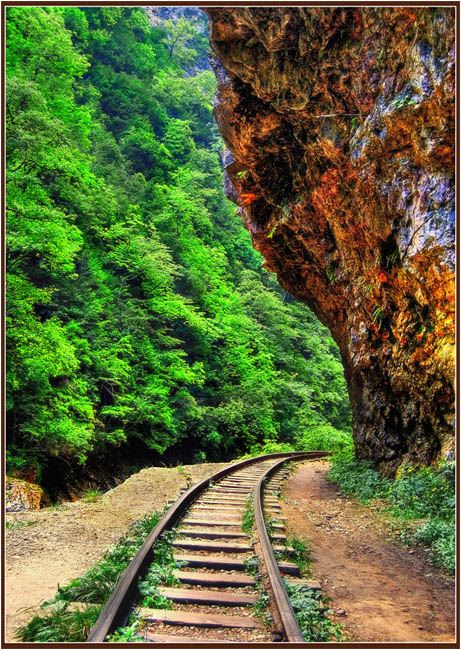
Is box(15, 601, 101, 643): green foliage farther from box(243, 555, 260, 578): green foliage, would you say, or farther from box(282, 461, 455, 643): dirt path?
box(282, 461, 455, 643): dirt path

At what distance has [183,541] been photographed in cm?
483

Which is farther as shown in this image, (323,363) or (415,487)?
(323,363)

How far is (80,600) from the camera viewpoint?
361 centimetres

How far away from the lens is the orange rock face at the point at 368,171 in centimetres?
575

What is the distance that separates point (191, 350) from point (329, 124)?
13.8m

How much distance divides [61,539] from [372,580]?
164 inches

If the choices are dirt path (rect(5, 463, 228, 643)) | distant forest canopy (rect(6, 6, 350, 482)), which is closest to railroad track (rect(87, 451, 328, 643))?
dirt path (rect(5, 463, 228, 643))

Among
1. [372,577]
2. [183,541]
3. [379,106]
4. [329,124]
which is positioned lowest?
[372,577]

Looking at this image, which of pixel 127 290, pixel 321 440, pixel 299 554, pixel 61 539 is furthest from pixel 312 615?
pixel 321 440

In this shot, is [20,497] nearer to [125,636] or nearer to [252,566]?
[252,566]

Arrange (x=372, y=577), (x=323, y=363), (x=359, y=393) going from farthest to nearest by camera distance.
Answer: (x=323, y=363), (x=359, y=393), (x=372, y=577)

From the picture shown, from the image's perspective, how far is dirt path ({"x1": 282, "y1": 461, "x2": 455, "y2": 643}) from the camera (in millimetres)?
3402

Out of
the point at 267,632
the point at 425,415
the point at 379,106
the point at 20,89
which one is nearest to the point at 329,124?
the point at 379,106

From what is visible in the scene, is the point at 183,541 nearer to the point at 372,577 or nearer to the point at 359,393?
the point at 372,577
